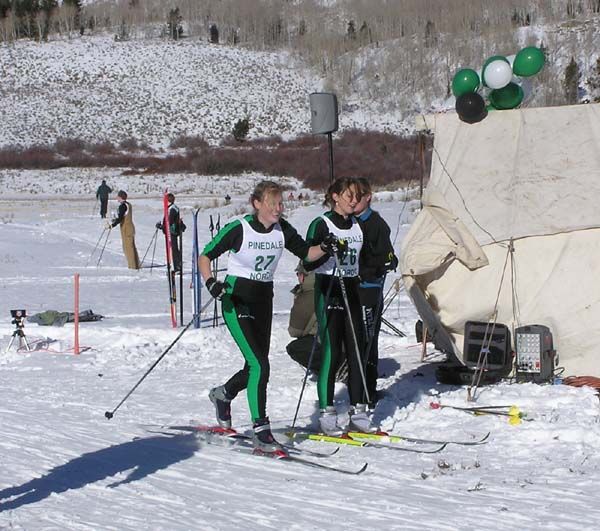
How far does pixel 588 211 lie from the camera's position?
835 cm

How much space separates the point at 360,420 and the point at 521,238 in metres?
2.64

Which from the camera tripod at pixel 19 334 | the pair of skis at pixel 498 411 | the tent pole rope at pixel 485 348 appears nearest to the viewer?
the pair of skis at pixel 498 411

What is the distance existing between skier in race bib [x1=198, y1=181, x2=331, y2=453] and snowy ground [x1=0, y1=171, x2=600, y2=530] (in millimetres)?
410

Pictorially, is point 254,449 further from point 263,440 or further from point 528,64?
point 528,64

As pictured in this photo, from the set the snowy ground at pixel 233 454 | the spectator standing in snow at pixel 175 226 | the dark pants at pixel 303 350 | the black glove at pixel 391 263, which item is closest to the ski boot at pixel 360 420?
the snowy ground at pixel 233 454

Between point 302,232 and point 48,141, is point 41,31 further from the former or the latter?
point 302,232

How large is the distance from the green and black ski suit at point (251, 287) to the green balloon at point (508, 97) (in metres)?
3.44

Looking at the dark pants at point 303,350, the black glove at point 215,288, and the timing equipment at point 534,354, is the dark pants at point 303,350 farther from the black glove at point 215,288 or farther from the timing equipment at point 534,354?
the black glove at point 215,288

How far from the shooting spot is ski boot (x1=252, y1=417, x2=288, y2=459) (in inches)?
245

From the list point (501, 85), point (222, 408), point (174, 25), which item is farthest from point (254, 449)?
point (174, 25)

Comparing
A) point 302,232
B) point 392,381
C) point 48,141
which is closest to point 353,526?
point 392,381

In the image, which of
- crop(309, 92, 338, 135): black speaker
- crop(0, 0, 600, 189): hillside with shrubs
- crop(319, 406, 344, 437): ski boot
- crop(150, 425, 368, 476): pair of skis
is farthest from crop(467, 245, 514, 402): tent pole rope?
crop(0, 0, 600, 189): hillside with shrubs

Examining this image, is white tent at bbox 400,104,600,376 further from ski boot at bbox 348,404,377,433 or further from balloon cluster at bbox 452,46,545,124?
ski boot at bbox 348,404,377,433

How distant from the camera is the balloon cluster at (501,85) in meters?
8.81
